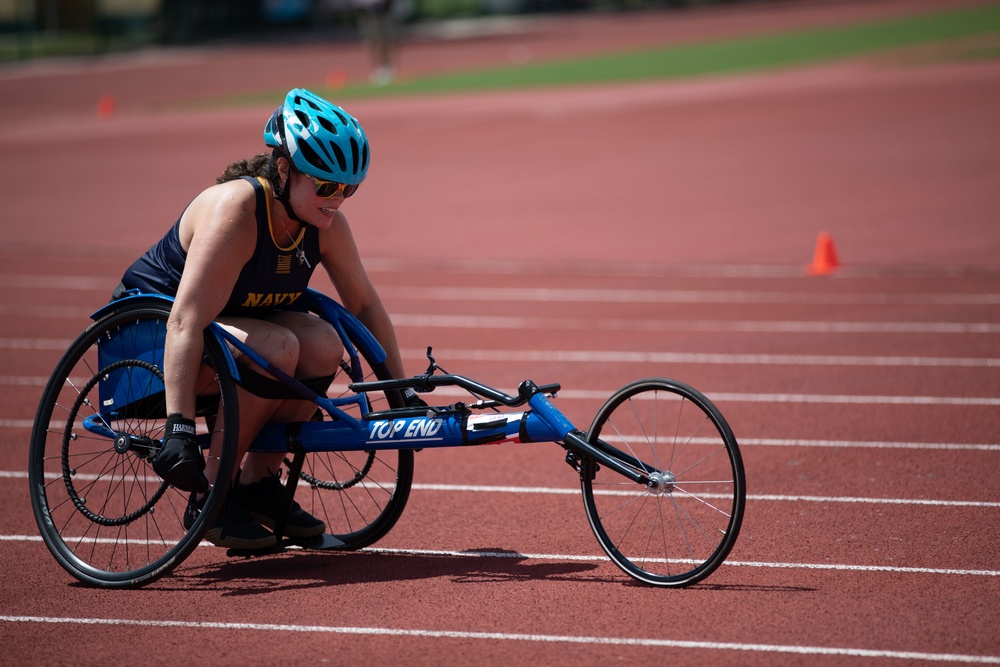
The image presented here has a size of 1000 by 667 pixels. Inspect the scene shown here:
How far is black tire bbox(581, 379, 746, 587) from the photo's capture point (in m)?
4.53

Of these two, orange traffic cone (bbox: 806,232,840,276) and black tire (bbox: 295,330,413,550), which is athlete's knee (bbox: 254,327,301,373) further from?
orange traffic cone (bbox: 806,232,840,276)

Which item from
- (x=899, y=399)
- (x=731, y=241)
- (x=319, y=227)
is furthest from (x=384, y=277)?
(x=319, y=227)

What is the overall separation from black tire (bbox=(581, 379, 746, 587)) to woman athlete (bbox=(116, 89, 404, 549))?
3.64 ft

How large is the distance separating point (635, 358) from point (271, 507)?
162 inches

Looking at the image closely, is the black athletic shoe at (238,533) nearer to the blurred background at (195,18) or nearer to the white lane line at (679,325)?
the white lane line at (679,325)

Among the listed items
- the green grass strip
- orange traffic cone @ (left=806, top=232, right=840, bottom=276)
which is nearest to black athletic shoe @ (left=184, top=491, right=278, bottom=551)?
orange traffic cone @ (left=806, top=232, right=840, bottom=276)

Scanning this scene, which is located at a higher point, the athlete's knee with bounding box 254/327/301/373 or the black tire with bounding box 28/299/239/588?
the athlete's knee with bounding box 254/327/301/373

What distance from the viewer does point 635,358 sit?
8.82m

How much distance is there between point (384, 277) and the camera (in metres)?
12.5

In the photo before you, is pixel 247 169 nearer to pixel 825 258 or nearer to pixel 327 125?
pixel 327 125

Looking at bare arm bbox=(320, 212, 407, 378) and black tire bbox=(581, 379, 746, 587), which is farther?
bare arm bbox=(320, 212, 407, 378)

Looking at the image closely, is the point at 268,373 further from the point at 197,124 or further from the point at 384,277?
the point at 197,124

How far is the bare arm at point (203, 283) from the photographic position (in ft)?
15.3

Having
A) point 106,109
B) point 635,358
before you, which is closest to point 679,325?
point 635,358
